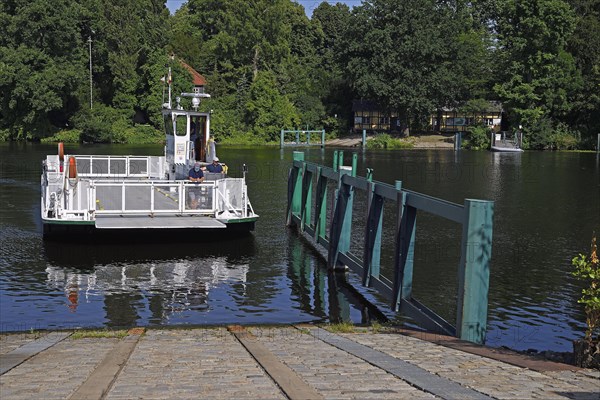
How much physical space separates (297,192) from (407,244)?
1345 cm

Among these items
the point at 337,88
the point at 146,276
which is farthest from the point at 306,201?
the point at 337,88

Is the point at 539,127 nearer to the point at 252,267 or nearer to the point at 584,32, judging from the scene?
the point at 584,32

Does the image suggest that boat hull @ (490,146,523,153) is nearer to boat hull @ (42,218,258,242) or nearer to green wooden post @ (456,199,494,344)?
boat hull @ (42,218,258,242)

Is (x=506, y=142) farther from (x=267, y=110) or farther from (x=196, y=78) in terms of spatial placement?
(x=196, y=78)

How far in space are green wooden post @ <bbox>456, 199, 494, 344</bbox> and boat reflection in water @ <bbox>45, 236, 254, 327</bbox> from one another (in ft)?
20.7

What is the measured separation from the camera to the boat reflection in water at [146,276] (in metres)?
17.1

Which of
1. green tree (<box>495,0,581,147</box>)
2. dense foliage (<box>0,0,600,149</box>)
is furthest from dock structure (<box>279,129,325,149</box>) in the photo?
green tree (<box>495,0,581,147</box>)

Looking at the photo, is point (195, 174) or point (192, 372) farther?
point (195, 174)

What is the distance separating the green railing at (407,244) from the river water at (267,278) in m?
0.67

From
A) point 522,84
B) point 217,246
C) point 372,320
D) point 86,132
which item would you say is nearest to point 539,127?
point 522,84

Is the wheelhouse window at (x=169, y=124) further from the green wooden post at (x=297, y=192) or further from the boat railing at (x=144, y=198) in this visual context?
the boat railing at (x=144, y=198)

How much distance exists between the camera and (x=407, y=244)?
50.5ft

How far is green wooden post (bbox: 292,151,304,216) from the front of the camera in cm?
2812

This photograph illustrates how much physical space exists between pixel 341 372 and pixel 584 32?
3403 inches
